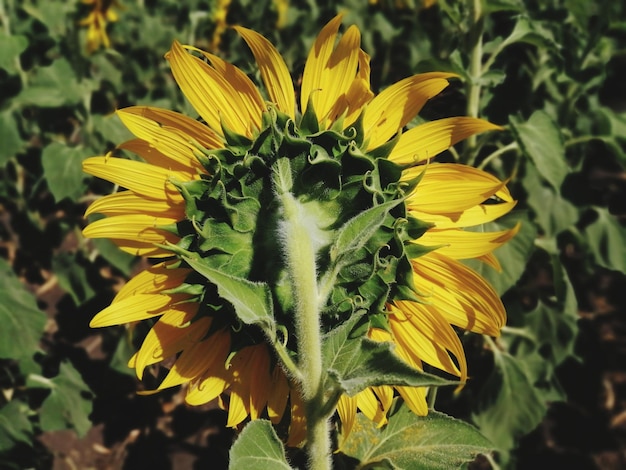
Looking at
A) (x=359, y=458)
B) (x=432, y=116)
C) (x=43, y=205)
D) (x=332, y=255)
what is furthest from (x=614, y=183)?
(x=43, y=205)

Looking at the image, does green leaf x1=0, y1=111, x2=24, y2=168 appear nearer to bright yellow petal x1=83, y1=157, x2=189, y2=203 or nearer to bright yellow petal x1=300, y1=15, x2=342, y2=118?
bright yellow petal x1=83, y1=157, x2=189, y2=203

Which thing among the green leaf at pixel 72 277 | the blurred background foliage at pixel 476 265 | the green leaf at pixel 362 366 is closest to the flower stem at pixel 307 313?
the green leaf at pixel 362 366

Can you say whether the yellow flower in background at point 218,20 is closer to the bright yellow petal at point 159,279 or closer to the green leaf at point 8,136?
the green leaf at point 8,136

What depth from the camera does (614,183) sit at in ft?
9.84

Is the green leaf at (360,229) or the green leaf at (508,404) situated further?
the green leaf at (508,404)

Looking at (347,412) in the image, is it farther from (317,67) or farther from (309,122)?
(317,67)

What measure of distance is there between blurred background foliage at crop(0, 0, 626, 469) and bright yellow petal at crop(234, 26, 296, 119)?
139 millimetres

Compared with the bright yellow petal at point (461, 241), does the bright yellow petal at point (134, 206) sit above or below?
above

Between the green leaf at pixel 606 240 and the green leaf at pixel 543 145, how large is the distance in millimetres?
688

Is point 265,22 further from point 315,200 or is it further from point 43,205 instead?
point 315,200

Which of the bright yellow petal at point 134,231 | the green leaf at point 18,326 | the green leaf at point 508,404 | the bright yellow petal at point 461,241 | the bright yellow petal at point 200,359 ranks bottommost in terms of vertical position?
the green leaf at point 508,404

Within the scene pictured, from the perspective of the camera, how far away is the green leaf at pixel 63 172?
7.08ft

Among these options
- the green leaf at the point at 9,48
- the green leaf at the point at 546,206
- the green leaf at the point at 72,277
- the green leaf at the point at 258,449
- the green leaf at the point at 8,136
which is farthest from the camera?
the green leaf at the point at 8,136

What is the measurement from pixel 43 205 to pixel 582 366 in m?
2.75
